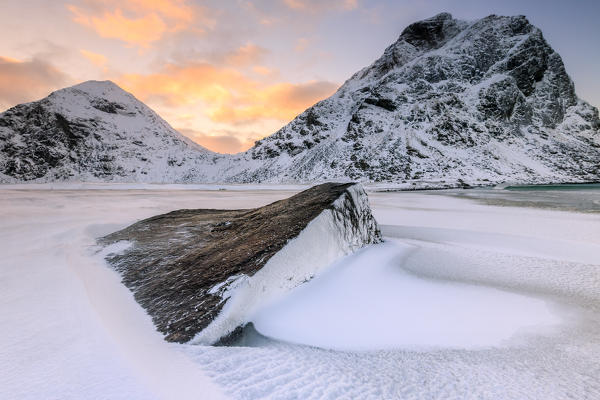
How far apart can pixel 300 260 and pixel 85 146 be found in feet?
561

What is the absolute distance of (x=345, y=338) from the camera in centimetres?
216

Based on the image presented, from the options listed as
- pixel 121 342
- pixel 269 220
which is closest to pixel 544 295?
pixel 269 220

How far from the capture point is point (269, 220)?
407 centimetres

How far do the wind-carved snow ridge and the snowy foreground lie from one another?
0.12m

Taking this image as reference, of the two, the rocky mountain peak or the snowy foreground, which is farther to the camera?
the rocky mountain peak

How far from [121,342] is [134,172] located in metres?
143

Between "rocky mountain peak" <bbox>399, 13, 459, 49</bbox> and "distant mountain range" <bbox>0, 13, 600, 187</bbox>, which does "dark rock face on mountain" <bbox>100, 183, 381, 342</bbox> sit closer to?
"distant mountain range" <bbox>0, 13, 600, 187</bbox>

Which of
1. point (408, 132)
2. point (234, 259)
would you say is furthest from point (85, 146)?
point (234, 259)

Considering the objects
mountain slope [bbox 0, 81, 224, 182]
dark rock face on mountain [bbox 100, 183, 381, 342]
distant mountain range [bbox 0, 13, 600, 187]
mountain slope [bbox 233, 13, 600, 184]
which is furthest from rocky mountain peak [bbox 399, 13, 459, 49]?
dark rock face on mountain [bbox 100, 183, 381, 342]

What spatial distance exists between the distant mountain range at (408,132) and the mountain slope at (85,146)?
0.60m

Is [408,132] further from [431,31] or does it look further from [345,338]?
[345,338]

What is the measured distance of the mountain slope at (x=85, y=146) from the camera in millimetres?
125250

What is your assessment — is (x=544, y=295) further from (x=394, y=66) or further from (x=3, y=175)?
(x=3, y=175)

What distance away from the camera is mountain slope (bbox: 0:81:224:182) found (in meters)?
125
